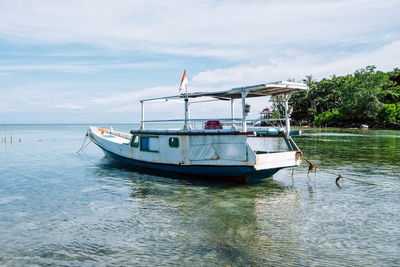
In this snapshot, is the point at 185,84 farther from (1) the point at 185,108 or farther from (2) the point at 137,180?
(2) the point at 137,180

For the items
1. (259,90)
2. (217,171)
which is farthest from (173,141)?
(259,90)

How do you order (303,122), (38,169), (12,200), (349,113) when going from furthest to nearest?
1. (303,122)
2. (349,113)
3. (38,169)
4. (12,200)

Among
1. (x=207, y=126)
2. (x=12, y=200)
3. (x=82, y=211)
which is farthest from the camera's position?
(x=207, y=126)

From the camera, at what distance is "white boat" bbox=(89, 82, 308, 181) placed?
13.6 m

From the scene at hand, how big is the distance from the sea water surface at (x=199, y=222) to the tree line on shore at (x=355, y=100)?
5297 cm

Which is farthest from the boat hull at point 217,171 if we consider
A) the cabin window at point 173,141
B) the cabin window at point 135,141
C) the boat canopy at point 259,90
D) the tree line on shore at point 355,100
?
the tree line on shore at point 355,100

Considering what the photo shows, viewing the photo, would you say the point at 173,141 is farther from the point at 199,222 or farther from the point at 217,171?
the point at 199,222

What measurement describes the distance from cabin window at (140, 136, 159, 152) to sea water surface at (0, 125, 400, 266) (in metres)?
1.77

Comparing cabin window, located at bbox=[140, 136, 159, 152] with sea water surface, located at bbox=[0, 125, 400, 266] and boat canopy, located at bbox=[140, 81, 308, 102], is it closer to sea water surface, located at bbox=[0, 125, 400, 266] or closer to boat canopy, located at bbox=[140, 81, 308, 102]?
sea water surface, located at bbox=[0, 125, 400, 266]

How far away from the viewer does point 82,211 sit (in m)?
10.9

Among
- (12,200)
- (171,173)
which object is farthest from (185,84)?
(12,200)

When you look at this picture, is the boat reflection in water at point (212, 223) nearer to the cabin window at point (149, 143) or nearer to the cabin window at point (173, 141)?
the cabin window at point (173, 141)

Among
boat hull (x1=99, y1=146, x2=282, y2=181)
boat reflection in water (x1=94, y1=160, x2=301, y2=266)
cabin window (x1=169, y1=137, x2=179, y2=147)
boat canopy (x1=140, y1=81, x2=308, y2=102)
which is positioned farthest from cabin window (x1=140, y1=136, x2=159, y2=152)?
boat reflection in water (x1=94, y1=160, x2=301, y2=266)

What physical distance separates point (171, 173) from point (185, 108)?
12.8 feet
